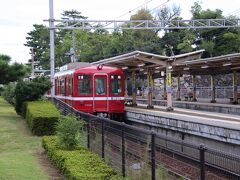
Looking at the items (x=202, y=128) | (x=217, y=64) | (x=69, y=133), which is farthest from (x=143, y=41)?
(x=69, y=133)

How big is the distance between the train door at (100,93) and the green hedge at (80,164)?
11567 millimetres

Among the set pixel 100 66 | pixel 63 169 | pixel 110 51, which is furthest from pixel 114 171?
pixel 110 51

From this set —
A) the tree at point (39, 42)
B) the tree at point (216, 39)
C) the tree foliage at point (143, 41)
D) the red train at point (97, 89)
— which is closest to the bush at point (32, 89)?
the red train at point (97, 89)

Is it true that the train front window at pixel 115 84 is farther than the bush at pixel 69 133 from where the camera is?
Yes

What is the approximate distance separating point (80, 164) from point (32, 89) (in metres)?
13.8

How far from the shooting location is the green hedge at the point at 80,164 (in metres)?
7.65

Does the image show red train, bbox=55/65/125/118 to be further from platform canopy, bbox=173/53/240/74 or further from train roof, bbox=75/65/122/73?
platform canopy, bbox=173/53/240/74

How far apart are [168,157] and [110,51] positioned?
50.9 m

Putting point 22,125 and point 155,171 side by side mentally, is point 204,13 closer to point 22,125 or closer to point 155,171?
point 22,125

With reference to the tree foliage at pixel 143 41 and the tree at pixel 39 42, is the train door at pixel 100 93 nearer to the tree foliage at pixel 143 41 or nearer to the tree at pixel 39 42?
the tree foliage at pixel 143 41

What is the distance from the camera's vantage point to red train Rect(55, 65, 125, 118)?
72.6ft

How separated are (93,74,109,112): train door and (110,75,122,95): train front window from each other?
1.03ft

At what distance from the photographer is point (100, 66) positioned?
22266 millimetres

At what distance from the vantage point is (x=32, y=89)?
21719mm
